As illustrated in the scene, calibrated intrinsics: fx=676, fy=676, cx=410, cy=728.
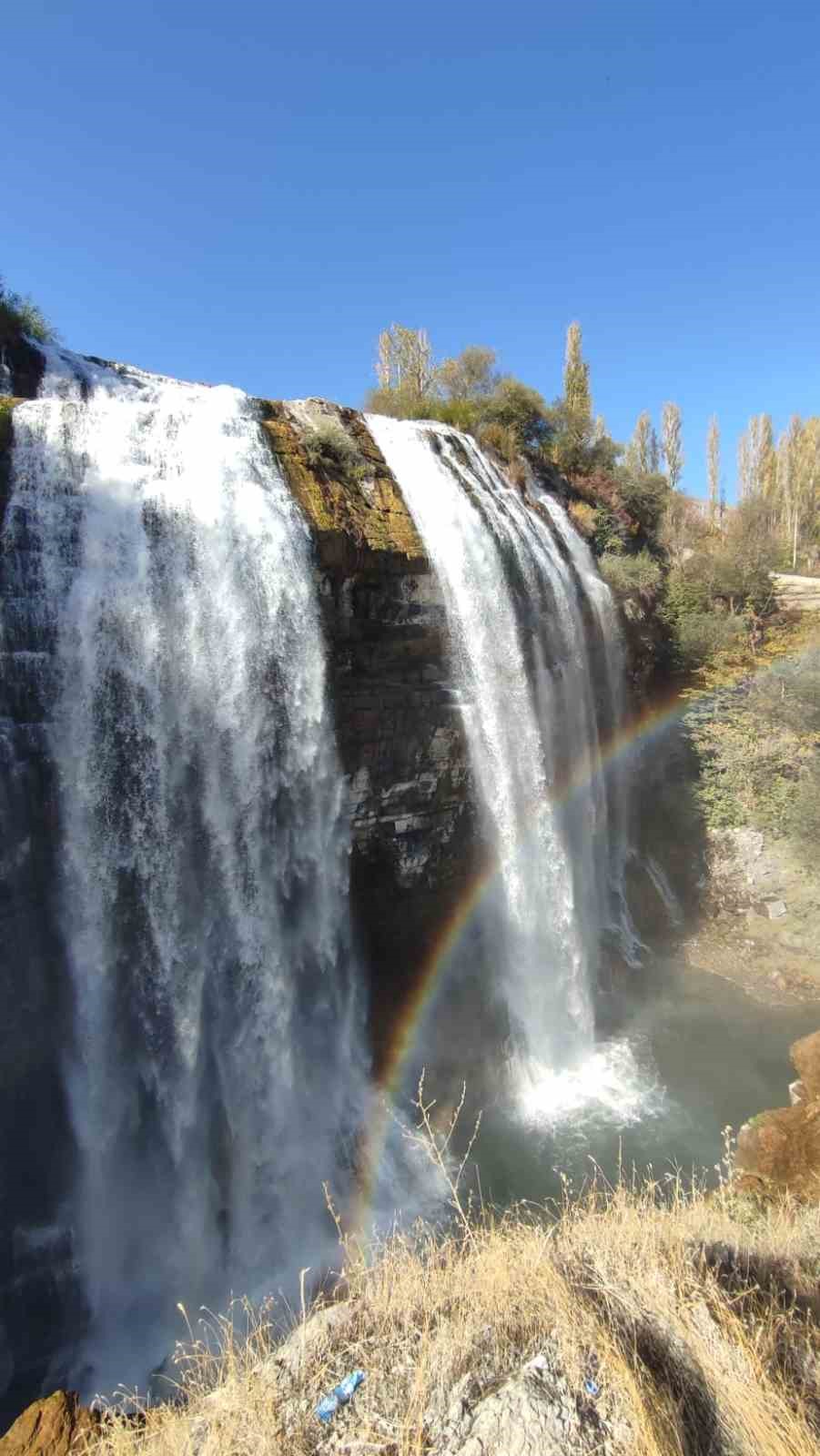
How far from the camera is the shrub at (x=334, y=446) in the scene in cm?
995

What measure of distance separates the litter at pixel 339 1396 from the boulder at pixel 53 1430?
5.45 ft

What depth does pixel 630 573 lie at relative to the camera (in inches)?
696

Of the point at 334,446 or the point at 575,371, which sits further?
the point at 575,371

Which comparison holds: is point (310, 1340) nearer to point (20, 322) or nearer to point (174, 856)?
point (174, 856)

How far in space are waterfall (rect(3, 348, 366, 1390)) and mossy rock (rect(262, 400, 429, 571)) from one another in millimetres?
378

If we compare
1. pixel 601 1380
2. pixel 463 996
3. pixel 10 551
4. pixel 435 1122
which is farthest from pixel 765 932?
pixel 10 551

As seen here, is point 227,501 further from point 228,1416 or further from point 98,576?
point 228,1416

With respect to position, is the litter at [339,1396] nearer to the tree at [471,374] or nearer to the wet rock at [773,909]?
the wet rock at [773,909]

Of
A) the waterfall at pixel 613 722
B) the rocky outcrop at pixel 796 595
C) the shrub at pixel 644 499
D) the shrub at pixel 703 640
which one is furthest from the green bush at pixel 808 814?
the shrub at pixel 644 499

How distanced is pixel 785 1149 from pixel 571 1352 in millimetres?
5534

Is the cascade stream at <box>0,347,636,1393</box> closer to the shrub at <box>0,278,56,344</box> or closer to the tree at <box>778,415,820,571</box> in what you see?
the shrub at <box>0,278,56,344</box>

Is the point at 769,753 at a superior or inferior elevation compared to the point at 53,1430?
superior

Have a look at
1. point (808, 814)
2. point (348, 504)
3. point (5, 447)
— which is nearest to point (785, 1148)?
point (808, 814)

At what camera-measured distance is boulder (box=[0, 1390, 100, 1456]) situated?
3.47 m
